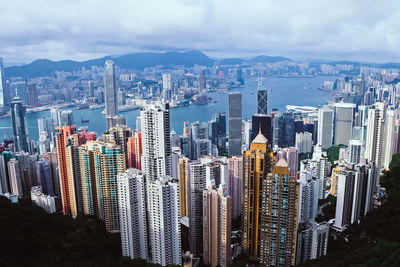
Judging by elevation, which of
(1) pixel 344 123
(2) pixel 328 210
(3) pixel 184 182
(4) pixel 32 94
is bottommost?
(2) pixel 328 210

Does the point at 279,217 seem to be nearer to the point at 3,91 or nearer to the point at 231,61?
the point at 3,91

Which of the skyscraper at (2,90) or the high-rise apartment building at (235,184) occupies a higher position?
the skyscraper at (2,90)

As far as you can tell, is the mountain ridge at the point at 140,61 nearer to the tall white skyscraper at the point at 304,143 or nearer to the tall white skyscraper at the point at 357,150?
the tall white skyscraper at the point at 304,143

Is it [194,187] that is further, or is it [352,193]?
[352,193]

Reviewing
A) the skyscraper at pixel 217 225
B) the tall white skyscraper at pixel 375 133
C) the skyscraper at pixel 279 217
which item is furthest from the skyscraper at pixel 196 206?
the tall white skyscraper at pixel 375 133

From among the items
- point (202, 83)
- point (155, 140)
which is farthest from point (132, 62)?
point (155, 140)

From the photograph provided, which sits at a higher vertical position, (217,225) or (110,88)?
(110,88)

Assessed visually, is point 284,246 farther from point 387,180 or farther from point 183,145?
point 183,145
